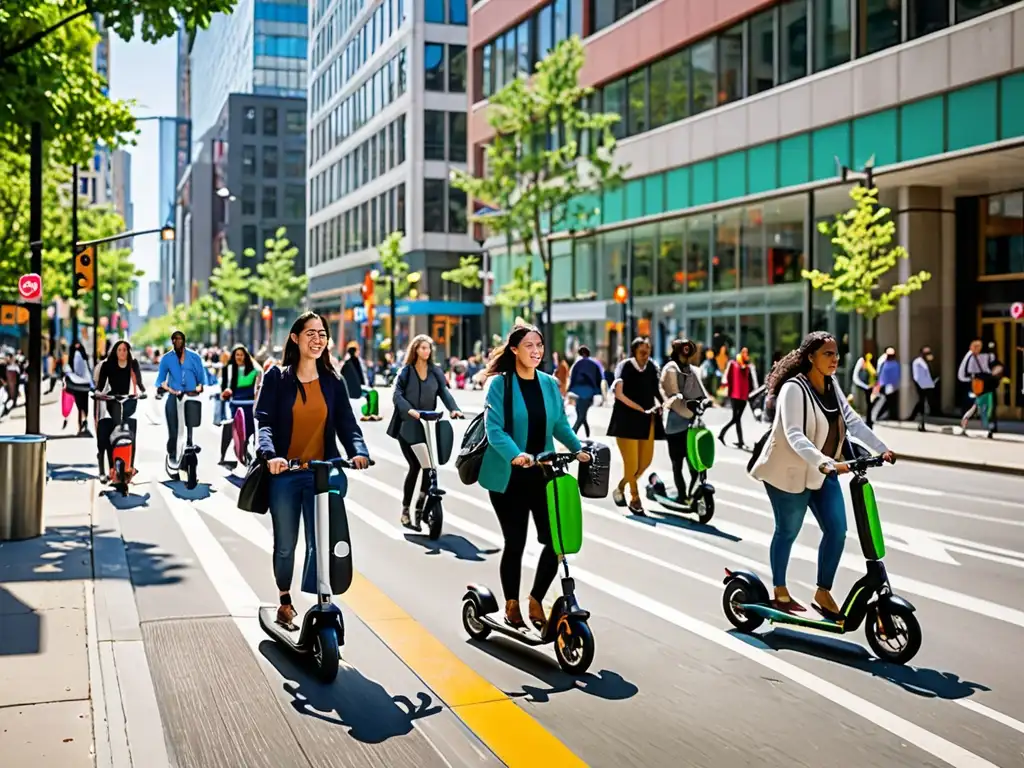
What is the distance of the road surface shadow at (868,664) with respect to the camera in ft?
20.8

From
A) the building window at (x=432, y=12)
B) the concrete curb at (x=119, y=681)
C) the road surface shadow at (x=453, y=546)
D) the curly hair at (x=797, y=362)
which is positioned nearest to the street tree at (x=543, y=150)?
the road surface shadow at (x=453, y=546)

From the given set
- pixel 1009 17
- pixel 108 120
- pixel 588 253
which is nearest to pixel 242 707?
pixel 108 120

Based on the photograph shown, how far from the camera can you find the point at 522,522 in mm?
7109

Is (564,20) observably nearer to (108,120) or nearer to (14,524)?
(108,120)

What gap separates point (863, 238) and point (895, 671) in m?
23.1

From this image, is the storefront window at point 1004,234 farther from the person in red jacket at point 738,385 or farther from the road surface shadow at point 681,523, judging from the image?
the road surface shadow at point 681,523

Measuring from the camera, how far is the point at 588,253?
45750 millimetres

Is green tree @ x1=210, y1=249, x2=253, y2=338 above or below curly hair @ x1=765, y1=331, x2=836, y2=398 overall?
above

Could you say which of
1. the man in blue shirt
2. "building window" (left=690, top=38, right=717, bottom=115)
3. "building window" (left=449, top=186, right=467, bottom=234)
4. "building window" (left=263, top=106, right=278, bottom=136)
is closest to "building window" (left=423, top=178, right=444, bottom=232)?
"building window" (left=449, top=186, right=467, bottom=234)

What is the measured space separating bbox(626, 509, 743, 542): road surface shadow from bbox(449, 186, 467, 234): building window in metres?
58.6

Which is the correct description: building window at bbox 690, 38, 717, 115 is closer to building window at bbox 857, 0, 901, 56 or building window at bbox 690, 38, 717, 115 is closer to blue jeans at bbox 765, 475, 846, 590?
building window at bbox 857, 0, 901, 56

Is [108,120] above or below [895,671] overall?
above

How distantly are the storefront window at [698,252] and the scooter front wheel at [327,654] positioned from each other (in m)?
32.6

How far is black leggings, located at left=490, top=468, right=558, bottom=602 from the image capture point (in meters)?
7.04
